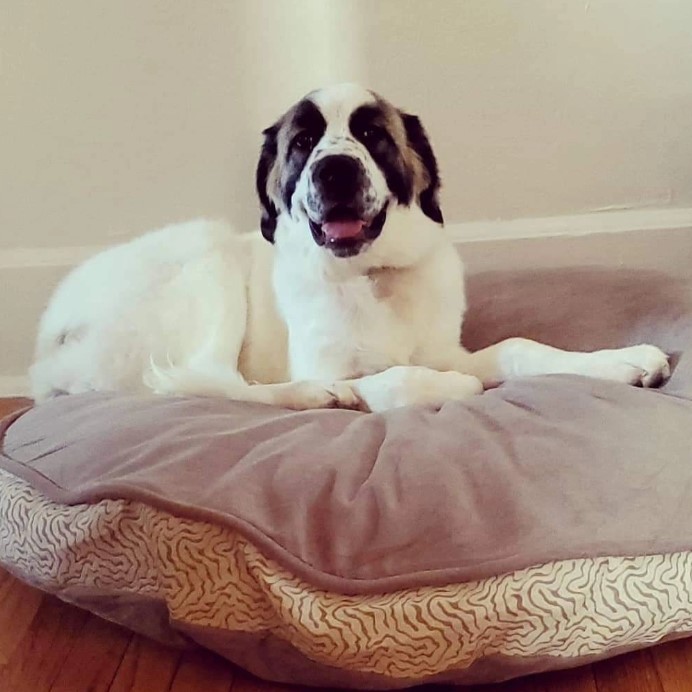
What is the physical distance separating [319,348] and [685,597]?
803 mm

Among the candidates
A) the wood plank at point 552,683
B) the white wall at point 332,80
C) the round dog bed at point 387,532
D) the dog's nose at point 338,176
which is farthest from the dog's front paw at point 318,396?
the white wall at point 332,80

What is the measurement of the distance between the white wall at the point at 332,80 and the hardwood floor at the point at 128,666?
1210 mm

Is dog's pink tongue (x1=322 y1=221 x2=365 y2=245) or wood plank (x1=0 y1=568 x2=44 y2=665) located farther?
dog's pink tongue (x1=322 y1=221 x2=365 y2=245)

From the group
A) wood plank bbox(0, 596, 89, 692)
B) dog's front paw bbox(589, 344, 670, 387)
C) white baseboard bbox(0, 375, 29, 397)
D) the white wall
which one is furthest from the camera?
white baseboard bbox(0, 375, 29, 397)

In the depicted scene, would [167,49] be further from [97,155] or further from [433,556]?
[433,556]

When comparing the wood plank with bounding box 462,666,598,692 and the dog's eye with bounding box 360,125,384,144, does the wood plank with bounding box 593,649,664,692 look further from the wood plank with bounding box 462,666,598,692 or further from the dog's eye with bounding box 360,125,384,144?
the dog's eye with bounding box 360,125,384,144

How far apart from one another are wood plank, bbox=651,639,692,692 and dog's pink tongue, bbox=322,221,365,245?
817 mm

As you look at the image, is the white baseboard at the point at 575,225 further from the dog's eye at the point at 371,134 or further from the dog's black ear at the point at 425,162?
the dog's eye at the point at 371,134

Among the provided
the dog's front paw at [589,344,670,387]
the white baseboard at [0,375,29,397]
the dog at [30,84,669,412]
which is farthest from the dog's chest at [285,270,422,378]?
the white baseboard at [0,375,29,397]

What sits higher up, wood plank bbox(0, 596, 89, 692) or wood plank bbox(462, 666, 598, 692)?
wood plank bbox(462, 666, 598, 692)

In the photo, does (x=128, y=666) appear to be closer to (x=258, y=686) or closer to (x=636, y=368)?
(x=258, y=686)

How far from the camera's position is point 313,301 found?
70.9 inches

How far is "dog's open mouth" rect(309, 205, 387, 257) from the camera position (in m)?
1.67

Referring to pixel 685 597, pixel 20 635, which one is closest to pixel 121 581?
pixel 20 635
